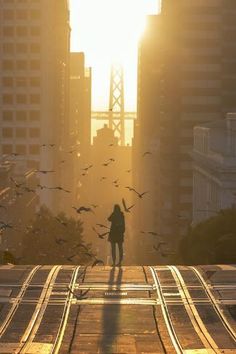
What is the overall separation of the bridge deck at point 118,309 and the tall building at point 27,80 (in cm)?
13616

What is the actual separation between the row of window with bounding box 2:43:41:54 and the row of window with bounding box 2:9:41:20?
341 cm

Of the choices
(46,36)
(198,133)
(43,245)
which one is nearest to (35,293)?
(43,245)

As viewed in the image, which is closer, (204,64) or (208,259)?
(208,259)

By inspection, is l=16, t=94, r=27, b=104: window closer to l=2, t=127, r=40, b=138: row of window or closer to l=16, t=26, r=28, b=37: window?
l=2, t=127, r=40, b=138: row of window

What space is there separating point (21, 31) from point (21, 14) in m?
2.42

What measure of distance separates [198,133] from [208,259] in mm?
86464

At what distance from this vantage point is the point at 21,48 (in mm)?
188875

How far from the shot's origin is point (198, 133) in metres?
154

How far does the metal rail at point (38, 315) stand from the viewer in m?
34.2

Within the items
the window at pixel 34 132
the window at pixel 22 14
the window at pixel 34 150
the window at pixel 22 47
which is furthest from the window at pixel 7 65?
the window at pixel 34 150

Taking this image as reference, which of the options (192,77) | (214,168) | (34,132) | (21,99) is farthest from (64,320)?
(21,99)

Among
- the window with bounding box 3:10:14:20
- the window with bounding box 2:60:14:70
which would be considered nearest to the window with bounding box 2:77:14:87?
the window with bounding box 2:60:14:70

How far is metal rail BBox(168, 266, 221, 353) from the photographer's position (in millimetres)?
34469

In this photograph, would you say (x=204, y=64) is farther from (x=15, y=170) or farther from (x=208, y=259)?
(x=208, y=259)
